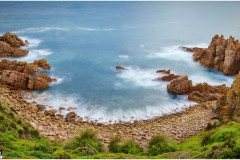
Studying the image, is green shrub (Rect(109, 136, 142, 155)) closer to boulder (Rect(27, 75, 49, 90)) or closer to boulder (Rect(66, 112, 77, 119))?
boulder (Rect(66, 112, 77, 119))

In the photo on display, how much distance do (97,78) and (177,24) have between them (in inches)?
2484

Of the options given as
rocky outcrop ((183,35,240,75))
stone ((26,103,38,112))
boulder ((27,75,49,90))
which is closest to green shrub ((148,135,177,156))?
stone ((26,103,38,112))

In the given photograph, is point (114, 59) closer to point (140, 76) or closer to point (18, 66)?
point (140, 76)

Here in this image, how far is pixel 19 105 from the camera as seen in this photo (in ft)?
127

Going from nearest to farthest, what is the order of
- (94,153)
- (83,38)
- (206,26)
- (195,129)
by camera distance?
(94,153), (195,129), (83,38), (206,26)

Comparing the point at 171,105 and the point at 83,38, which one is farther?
the point at 83,38

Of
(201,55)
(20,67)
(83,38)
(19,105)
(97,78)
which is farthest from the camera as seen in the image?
(83,38)

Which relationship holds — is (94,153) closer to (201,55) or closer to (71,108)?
(71,108)

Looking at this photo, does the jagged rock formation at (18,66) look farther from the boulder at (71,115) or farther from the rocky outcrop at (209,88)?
the rocky outcrop at (209,88)

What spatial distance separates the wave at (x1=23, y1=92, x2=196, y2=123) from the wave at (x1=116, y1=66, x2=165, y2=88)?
6265 mm

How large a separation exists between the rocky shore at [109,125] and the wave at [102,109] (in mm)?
1352

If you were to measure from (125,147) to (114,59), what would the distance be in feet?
132

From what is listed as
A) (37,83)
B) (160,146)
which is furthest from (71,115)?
(160,146)

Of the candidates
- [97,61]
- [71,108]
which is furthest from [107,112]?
[97,61]
